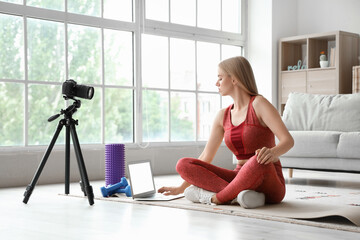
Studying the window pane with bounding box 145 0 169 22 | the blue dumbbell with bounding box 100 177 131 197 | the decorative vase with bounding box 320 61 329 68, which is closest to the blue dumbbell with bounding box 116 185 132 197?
the blue dumbbell with bounding box 100 177 131 197

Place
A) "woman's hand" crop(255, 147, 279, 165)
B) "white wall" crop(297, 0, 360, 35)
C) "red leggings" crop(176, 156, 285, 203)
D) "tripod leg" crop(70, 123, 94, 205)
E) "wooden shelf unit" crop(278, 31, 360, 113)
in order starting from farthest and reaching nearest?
"white wall" crop(297, 0, 360, 35) → "wooden shelf unit" crop(278, 31, 360, 113) → "tripod leg" crop(70, 123, 94, 205) → "red leggings" crop(176, 156, 285, 203) → "woman's hand" crop(255, 147, 279, 165)

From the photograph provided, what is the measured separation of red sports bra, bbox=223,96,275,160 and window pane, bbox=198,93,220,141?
320 cm

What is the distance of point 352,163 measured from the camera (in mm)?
4141

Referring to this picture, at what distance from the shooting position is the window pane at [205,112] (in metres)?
6.24

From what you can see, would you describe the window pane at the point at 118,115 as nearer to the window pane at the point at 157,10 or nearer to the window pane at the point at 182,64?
the window pane at the point at 182,64

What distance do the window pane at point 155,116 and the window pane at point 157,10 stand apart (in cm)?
83

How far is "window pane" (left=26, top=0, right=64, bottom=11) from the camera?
15.6 ft

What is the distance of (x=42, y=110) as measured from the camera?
4797 millimetres

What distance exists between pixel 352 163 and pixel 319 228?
1.95 metres

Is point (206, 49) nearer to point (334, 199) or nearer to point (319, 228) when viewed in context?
point (334, 199)

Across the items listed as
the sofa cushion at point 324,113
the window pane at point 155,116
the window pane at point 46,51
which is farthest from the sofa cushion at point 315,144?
the window pane at point 46,51

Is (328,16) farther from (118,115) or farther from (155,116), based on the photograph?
(118,115)

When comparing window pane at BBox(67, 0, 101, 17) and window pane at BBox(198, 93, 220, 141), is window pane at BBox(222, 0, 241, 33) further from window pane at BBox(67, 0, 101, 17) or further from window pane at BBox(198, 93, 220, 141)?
window pane at BBox(67, 0, 101, 17)

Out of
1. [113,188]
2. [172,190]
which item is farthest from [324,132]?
[113,188]
